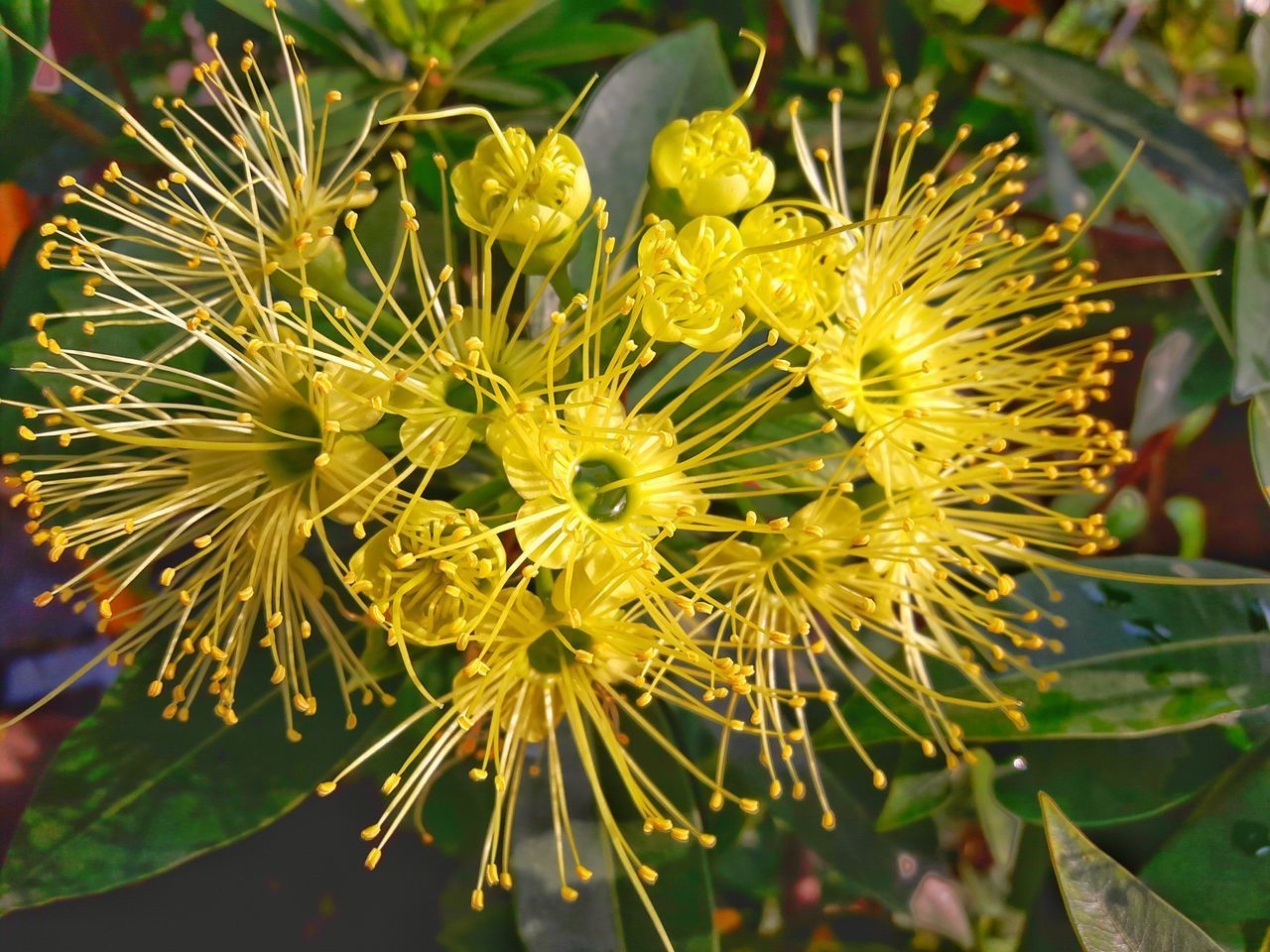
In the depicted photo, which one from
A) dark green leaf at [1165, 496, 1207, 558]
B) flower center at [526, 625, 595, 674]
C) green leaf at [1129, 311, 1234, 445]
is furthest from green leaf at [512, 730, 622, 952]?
dark green leaf at [1165, 496, 1207, 558]

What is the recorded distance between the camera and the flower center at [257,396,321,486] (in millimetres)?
621

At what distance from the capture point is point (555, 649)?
64 cm

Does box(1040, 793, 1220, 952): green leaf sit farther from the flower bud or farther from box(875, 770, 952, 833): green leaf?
the flower bud

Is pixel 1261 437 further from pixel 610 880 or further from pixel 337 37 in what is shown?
pixel 337 37

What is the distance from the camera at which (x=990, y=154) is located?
63 centimetres

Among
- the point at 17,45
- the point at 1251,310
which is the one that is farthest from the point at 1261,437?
the point at 17,45

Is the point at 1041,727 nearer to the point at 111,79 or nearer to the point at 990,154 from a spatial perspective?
the point at 990,154

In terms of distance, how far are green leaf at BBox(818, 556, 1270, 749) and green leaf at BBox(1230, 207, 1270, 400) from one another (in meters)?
0.16

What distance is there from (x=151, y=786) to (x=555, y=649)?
1.12 feet

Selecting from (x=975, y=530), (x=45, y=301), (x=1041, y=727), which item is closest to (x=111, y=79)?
(x=45, y=301)

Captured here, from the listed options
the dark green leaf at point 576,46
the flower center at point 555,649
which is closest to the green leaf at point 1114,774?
the flower center at point 555,649

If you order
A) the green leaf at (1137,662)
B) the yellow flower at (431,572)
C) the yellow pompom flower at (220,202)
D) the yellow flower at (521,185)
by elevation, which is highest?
the yellow pompom flower at (220,202)

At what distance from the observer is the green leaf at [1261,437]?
0.71m

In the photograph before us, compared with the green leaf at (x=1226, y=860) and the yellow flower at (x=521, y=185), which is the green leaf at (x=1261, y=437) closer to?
the green leaf at (x=1226, y=860)
